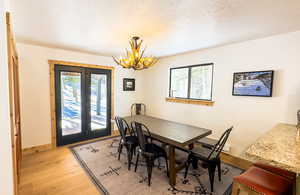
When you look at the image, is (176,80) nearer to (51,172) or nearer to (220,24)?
(220,24)

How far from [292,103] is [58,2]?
141 inches

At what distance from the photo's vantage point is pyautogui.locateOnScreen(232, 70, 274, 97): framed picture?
2471 mm

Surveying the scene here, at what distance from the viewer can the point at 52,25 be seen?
2139 mm

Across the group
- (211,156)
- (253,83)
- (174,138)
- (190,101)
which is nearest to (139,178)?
(174,138)

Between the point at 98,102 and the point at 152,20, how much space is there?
9.43ft

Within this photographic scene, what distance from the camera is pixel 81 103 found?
12.4ft

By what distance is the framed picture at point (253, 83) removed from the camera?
97.3 inches

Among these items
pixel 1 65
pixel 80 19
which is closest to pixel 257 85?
pixel 80 19

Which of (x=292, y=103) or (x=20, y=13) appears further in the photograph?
(x=292, y=103)

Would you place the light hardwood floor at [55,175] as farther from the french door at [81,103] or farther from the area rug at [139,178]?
the french door at [81,103]

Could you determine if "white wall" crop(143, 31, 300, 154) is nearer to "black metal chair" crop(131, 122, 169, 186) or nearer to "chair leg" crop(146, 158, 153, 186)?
"black metal chair" crop(131, 122, 169, 186)

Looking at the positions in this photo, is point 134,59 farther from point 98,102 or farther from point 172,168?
point 98,102

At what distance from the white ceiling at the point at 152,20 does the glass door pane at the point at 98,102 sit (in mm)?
1307

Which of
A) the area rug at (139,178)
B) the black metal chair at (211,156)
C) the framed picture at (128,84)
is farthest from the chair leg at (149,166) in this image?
the framed picture at (128,84)
